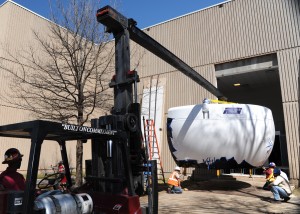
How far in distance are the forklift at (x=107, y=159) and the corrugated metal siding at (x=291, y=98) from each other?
11.3m

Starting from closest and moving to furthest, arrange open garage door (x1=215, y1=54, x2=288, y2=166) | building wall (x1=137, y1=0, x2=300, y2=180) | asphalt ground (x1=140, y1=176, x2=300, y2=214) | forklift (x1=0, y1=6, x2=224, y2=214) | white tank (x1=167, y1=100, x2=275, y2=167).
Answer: forklift (x1=0, y1=6, x2=224, y2=214), asphalt ground (x1=140, y1=176, x2=300, y2=214), white tank (x1=167, y1=100, x2=275, y2=167), building wall (x1=137, y1=0, x2=300, y2=180), open garage door (x1=215, y1=54, x2=288, y2=166)

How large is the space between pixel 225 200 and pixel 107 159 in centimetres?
722

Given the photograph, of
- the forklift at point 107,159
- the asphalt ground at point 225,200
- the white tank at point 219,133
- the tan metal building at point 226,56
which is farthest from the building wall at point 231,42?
the forklift at point 107,159

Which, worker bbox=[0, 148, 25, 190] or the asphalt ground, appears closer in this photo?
worker bbox=[0, 148, 25, 190]

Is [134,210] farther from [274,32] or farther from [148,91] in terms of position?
[148,91]

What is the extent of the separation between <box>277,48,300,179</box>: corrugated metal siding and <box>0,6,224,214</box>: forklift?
1128cm

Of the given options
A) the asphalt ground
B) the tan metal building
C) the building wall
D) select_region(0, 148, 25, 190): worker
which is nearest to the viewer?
select_region(0, 148, 25, 190): worker

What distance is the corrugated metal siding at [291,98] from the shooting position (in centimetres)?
1461

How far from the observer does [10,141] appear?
1925cm

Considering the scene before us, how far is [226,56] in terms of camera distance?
17.7m

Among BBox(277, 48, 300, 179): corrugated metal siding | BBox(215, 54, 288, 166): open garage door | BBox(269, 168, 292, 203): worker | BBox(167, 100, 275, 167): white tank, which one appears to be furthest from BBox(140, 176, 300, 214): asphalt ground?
BBox(215, 54, 288, 166): open garage door

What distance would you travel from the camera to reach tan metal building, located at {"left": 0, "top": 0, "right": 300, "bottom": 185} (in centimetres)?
1542

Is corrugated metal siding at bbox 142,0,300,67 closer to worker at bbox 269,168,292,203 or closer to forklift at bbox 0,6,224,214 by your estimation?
worker at bbox 269,168,292,203

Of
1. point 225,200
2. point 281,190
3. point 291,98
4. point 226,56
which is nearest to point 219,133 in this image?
point 225,200
